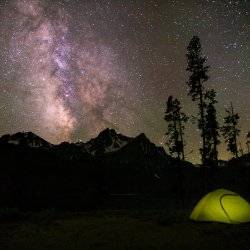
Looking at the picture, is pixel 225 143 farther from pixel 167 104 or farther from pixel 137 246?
pixel 137 246

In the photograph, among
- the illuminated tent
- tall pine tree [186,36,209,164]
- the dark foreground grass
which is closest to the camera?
the dark foreground grass

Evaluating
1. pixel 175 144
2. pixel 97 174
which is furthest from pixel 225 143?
pixel 97 174

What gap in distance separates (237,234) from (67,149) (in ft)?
561

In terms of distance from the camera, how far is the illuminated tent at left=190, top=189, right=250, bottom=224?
48.9 ft

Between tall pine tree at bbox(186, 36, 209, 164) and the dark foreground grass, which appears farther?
tall pine tree at bbox(186, 36, 209, 164)

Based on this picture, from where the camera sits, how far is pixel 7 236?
13.0 metres

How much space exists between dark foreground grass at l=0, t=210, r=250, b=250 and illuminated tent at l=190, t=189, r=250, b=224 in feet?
2.09

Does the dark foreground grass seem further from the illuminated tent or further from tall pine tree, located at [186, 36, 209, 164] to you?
tall pine tree, located at [186, 36, 209, 164]

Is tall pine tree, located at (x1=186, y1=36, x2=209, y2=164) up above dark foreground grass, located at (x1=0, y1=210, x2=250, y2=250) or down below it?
above

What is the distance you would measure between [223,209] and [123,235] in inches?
194

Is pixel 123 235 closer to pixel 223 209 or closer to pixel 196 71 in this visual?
pixel 223 209

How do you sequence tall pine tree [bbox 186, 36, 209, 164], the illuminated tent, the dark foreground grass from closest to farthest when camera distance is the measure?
the dark foreground grass, the illuminated tent, tall pine tree [bbox 186, 36, 209, 164]

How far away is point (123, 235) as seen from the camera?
40.9ft

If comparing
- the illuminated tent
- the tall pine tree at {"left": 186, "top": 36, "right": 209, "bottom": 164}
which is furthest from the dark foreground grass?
the tall pine tree at {"left": 186, "top": 36, "right": 209, "bottom": 164}
